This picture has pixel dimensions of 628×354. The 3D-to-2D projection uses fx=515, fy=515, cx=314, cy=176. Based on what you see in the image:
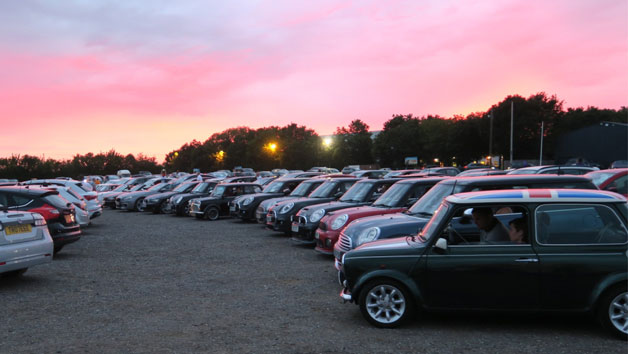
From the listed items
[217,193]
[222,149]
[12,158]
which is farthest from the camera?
[222,149]

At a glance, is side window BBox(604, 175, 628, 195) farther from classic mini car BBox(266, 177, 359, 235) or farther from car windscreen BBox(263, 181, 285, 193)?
car windscreen BBox(263, 181, 285, 193)

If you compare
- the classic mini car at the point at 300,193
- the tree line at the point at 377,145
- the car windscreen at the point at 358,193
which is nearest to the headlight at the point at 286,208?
the car windscreen at the point at 358,193

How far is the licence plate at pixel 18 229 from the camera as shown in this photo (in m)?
7.85

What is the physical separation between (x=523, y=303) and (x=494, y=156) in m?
65.0

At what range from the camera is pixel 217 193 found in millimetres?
21594

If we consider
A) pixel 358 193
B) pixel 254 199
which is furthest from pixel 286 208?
pixel 254 199

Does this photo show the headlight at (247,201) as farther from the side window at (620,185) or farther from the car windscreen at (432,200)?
the side window at (620,185)

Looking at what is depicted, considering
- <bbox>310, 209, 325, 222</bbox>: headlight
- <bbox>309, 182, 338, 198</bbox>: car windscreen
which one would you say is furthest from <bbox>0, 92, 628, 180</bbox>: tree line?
<bbox>310, 209, 325, 222</bbox>: headlight

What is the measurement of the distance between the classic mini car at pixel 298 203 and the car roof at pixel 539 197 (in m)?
8.33

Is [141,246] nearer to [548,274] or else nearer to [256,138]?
[548,274]

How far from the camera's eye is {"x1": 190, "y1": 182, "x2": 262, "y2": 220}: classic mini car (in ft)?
68.1

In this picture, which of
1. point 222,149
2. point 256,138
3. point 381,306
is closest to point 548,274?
point 381,306

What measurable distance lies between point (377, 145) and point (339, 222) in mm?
83721

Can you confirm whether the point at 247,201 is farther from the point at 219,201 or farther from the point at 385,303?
the point at 385,303
